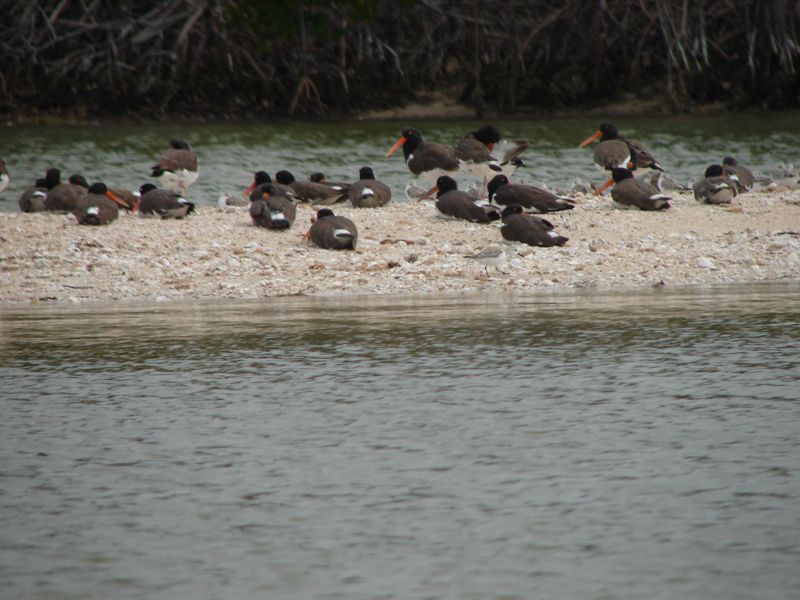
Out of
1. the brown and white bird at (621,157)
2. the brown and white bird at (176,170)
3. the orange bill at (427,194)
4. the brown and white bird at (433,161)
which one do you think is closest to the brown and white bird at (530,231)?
the orange bill at (427,194)

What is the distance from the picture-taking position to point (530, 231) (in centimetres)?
1622

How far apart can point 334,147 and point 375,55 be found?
13.9 metres

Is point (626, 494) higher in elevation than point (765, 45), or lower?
lower

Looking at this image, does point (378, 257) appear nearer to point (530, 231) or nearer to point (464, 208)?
point (530, 231)

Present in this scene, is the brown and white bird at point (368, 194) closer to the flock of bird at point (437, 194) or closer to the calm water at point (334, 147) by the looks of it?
the flock of bird at point (437, 194)

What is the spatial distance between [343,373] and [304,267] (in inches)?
271

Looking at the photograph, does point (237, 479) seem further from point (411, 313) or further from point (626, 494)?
point (411, 313)

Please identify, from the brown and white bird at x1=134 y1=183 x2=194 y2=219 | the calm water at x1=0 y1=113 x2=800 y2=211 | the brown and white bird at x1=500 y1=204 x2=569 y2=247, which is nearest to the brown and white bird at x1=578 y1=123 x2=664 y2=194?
the calm water at x1=0 y1=113 x2=800 y2=211

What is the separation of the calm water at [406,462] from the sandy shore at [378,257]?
3.78 m

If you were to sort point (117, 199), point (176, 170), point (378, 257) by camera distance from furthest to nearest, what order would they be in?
point (176, 170)
point (117, 199)
point (378, 257)

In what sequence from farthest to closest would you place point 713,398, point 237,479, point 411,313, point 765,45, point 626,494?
point 765,45, point 411,313, point 713,398, point 237,479, point 626,494

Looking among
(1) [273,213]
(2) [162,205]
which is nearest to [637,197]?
(1) [273,213]

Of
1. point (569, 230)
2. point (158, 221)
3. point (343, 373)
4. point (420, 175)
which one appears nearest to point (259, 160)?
point (420, 175)

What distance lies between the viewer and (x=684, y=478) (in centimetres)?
592
